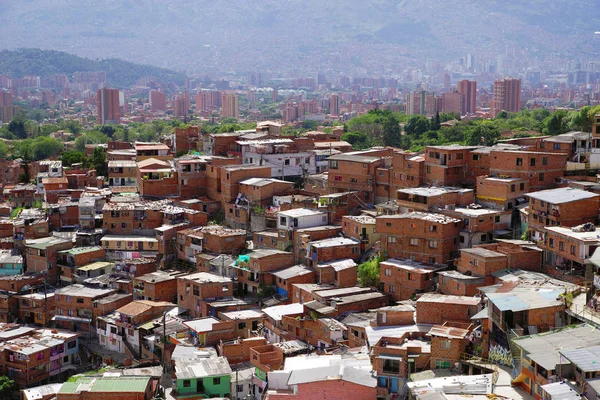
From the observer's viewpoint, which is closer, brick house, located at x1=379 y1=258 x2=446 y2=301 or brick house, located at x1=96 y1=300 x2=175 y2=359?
brick house, located at x1=379 y1=258 x2=446 y2=301

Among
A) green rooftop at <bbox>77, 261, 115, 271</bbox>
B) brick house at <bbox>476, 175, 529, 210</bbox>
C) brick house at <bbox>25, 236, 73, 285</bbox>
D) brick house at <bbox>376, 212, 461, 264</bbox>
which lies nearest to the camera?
brick house at <bbox>376, 212, 461, 264</bbox>

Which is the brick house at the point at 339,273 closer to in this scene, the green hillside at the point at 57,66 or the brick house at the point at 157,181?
the brick house at the point at 157,181

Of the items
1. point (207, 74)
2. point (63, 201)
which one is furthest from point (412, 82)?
point (63, 201)

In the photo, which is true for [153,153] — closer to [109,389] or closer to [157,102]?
[109,389]

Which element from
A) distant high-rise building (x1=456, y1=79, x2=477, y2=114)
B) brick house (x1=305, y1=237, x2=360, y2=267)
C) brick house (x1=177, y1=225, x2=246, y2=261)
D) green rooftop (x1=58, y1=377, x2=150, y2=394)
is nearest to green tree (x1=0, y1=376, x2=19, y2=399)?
green rooftop (x1=58, y1=377, x2=150, y2=394)

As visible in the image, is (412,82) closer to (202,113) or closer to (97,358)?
(202,113)

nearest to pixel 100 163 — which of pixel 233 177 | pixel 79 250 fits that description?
pixel 233 177

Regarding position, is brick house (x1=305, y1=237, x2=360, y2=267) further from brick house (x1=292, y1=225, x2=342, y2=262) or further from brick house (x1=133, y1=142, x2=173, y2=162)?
brick house (x1=133, y1=142, x2=173, y2=162)
